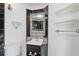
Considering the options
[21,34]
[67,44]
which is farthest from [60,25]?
[21,34]

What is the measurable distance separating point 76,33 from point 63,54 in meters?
0.26

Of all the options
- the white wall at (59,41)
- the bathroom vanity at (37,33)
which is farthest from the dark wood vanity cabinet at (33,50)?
the white wall at (59,41)

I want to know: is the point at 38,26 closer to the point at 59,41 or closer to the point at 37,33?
the point at 37,33

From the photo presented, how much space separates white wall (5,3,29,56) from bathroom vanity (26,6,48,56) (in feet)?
0.19

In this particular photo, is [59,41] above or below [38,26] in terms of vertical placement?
below

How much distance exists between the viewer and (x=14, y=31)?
1.28 m

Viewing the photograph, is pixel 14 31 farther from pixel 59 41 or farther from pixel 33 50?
pixel 59 41

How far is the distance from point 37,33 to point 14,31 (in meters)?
0.24

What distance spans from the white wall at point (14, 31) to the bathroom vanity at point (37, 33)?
6 cm

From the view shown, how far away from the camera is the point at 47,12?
1.29 m

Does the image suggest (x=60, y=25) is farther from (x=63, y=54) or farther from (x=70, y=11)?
(x=63, y=54)

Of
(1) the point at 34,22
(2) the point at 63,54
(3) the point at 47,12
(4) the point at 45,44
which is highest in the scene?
(3) the point at 47,12

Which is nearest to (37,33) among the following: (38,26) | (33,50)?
(38,26)

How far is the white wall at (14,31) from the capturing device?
1.27 metres
